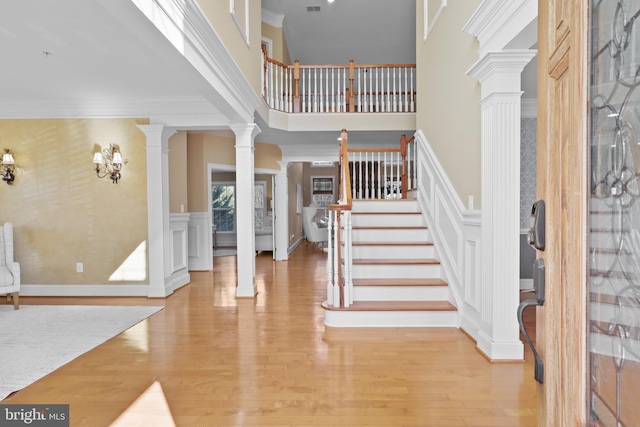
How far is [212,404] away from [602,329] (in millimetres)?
2098

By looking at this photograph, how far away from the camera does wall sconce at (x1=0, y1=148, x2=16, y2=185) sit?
16.0ft

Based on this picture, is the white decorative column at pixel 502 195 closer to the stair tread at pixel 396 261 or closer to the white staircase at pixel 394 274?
the white staircase at pixel 394 274

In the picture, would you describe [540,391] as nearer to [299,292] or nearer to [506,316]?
[506,316]

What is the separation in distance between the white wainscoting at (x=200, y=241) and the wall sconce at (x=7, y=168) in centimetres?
262

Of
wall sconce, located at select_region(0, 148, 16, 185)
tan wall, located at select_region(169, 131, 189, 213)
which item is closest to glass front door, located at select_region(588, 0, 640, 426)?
tan wall, located at select_region(169, 131, 189, 213)

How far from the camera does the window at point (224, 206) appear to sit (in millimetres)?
11047

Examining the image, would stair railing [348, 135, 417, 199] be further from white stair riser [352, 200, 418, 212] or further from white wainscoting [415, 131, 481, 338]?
white wainscoting [415, 131, 481, 338]

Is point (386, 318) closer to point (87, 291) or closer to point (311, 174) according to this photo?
point (87, 291)

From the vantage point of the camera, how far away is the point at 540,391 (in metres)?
1.01

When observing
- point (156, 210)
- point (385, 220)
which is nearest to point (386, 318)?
point (385, 220)

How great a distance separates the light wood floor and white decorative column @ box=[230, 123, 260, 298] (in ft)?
2.96

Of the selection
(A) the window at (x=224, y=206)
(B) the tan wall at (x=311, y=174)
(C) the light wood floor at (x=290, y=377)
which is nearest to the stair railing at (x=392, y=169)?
(C) the light wood floor at (x=290, y=377)

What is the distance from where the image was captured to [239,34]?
404cm

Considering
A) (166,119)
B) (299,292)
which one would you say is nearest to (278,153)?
(166,119)
